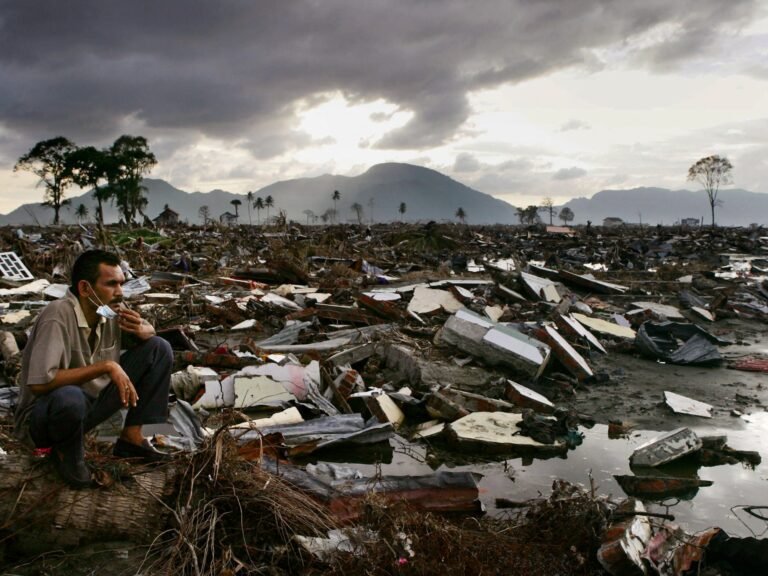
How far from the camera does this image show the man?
2.22 metres

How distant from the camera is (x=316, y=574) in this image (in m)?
2.19

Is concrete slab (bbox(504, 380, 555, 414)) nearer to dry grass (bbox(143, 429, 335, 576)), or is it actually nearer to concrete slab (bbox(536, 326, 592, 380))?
concrete slab (bbox(536, 326, 592, 380))

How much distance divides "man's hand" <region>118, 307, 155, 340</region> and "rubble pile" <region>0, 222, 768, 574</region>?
0.61m

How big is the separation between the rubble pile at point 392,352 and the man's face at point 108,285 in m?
0.79

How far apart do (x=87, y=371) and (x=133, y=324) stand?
0.32 metres

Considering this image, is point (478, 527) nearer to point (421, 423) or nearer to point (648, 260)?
point (421, 423)

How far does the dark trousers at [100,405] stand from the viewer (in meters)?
2.22

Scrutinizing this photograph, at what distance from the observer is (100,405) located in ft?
8.08

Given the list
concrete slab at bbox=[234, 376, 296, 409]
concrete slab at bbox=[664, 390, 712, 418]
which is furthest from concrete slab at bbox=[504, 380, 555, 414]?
concrete slab at bbox=[234, 376, 296, 409]

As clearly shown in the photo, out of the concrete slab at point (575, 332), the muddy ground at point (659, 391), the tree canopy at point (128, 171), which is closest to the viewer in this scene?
the muddy ground at point (659, 391)

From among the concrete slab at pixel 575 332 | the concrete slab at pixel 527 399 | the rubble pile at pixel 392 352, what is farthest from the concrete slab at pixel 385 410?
the concrete slab at pixel 575 332

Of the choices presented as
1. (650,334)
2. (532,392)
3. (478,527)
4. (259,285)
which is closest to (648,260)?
(650,334)

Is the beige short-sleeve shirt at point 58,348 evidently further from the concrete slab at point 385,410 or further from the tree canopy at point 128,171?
the tree canopy at point 128,171

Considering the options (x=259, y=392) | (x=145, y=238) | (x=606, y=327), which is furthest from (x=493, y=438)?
(x=145, y=238)
